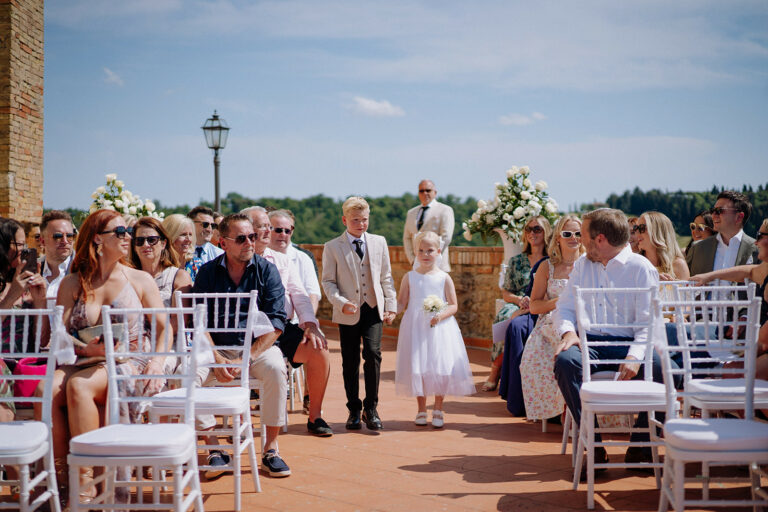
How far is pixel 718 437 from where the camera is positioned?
3.21 m

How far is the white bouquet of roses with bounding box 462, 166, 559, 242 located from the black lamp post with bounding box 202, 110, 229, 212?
5643 millimetres

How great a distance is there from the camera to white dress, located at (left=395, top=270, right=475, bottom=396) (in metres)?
6.08

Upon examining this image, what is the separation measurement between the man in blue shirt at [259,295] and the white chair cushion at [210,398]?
45 centimetres

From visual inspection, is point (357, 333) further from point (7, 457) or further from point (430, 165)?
point (430, 165)

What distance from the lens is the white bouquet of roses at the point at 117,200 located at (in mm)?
8555

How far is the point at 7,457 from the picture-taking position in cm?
326

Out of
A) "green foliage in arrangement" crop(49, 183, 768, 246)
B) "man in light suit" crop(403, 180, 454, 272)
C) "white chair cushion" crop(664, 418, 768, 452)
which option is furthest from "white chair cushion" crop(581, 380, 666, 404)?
"green foliage in arrangement" crop(49, 183, 768, 246)

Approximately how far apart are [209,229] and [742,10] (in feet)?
51.1

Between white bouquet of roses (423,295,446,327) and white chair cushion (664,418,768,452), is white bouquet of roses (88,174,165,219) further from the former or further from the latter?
white chair cushion (664,418,768,452)

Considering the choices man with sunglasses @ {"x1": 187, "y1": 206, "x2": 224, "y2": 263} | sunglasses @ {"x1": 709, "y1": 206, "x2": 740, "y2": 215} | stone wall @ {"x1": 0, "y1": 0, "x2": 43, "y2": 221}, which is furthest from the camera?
stone wall @ {"x1": 0, "y1": 0, "x2": 43, "y2": 221}

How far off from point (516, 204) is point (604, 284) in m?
4.34

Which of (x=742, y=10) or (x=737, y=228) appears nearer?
(x=737, y=228)

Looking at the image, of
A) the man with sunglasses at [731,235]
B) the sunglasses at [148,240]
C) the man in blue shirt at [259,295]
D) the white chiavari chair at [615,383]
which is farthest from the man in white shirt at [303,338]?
the man with sunglasses at [731,235]

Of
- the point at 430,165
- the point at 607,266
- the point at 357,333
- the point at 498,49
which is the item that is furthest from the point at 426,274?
the point at 430,165
